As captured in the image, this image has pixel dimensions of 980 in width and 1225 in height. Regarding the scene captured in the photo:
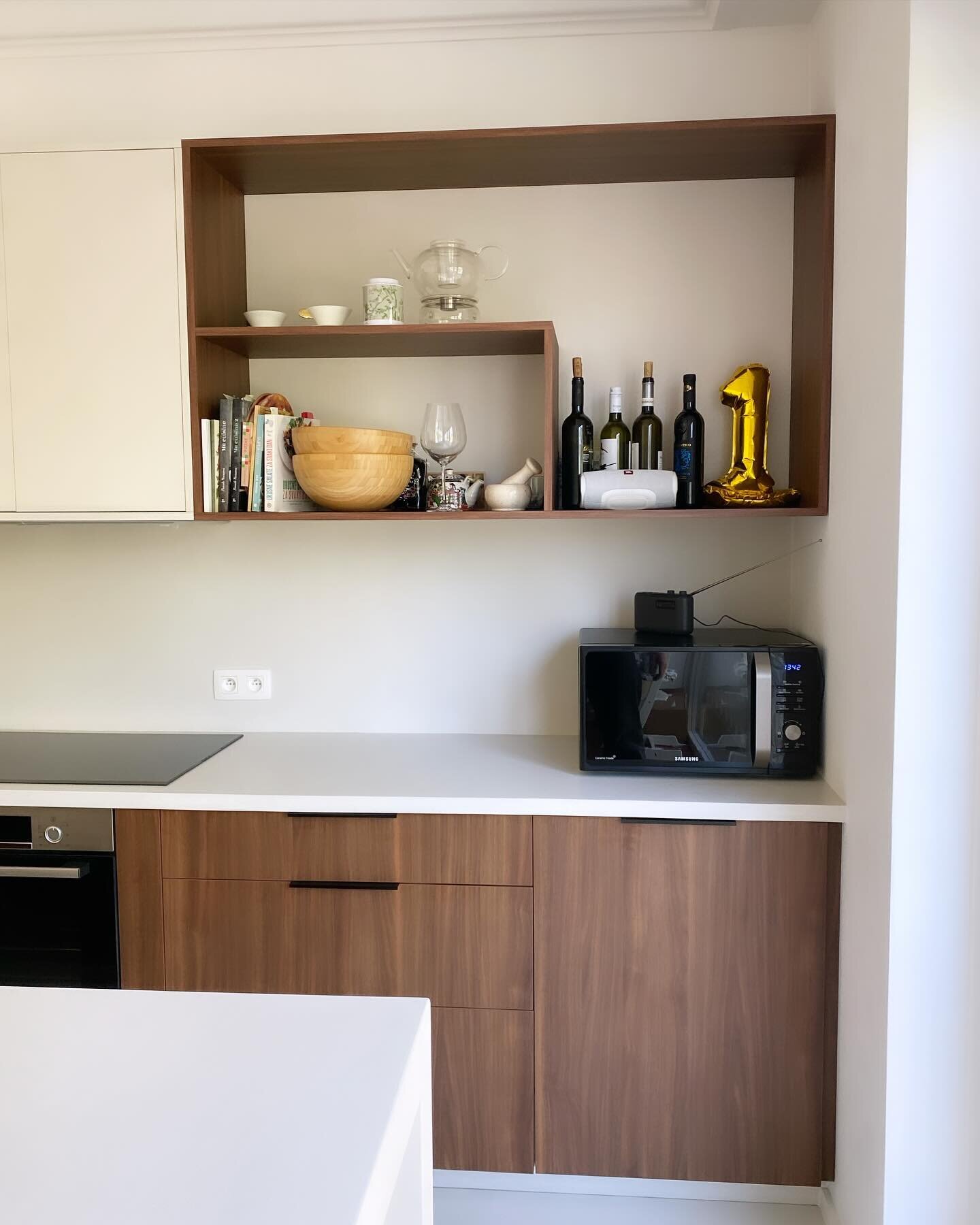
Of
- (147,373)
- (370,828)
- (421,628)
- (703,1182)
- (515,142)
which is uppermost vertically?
(515,142)

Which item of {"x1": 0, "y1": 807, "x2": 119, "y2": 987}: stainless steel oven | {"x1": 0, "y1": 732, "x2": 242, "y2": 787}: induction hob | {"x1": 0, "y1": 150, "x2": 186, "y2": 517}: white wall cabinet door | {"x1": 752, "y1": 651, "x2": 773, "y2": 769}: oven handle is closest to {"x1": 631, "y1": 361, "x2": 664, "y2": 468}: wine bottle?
{"x1": 752, "y1": 651, "x2": 773, "y2": 769}: oven handle

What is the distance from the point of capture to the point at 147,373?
7.14 feet

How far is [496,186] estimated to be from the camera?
93.9 inches

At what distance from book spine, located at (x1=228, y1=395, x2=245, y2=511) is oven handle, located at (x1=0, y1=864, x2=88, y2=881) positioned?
84 centimetres

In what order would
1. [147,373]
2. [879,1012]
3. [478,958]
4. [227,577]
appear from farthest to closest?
[227,577] < [147,373] < [478,958] < [879,1012]

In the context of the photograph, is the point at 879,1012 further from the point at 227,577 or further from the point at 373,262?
the point at 373,262

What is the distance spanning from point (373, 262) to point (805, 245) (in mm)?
1033

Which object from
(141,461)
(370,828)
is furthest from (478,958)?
(141,461)

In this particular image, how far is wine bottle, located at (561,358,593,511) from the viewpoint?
7.27 ft

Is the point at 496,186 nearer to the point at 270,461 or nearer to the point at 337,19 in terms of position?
the point at 337,19

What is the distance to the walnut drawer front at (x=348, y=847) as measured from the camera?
6.46 ft

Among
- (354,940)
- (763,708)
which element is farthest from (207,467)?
(763,708)

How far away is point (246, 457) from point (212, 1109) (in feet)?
5.28

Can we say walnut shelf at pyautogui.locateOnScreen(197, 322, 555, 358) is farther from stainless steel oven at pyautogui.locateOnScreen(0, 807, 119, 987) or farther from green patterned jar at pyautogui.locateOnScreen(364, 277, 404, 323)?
stainless steel oven at pyautogui.locateOnScreen(0, 807, 119, 987)
